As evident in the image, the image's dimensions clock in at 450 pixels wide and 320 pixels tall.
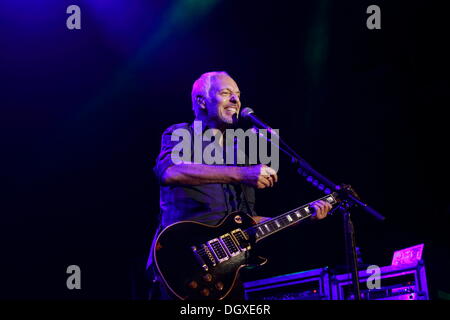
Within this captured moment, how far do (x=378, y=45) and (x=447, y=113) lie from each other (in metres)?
1.10

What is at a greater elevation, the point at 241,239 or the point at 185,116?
the point at 185,116

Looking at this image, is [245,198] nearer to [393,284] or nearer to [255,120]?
[255,120]

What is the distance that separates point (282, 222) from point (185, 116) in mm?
2668

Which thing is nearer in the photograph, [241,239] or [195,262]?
[195,262]

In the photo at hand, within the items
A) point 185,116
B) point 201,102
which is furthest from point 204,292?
point 185,116

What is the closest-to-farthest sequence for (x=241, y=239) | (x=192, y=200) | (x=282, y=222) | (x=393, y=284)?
1. (x=241, y=239)
2. (x=192, y=200)
3. (x=282, y=222)
4. (x=393, y=284)

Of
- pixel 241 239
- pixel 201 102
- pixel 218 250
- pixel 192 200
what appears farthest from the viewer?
pixel 201 102

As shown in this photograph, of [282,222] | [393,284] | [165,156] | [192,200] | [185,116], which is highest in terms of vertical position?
[185,116]

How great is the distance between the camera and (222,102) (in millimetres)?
3596

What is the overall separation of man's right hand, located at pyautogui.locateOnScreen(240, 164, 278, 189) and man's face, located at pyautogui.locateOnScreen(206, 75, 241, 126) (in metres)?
0.62

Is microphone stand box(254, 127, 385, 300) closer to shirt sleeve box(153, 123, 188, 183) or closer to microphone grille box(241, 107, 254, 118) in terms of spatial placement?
microphone grille box(241, 107, 254, 118)

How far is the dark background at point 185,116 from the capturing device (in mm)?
5047

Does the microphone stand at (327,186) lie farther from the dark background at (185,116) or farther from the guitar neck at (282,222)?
the dark background at (185,116)

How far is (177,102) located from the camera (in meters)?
5.54
